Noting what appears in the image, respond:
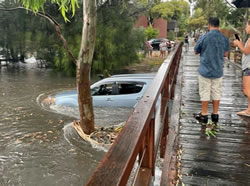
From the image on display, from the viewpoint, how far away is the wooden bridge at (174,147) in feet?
4.26

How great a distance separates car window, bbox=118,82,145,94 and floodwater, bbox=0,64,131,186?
2.27 feet

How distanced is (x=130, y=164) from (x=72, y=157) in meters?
6.73

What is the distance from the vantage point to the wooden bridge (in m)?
1.30

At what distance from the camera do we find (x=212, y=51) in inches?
166

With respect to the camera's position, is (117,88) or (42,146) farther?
(117,88)

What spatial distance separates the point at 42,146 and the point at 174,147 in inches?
227

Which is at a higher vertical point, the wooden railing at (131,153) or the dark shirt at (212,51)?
the dark shirt at (212,51)

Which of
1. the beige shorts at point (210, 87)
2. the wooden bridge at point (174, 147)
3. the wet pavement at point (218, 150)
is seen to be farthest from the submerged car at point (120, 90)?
the beige shorts at point (210, 87)

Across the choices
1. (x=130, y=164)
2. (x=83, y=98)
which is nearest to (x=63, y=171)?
(x=83, y=98)

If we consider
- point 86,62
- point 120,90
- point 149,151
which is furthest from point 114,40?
point 149,151

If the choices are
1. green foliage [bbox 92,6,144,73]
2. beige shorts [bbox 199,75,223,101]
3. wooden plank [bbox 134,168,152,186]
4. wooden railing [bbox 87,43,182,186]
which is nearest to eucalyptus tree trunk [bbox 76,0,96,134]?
beige shorts [bbox 199,75,223,101]

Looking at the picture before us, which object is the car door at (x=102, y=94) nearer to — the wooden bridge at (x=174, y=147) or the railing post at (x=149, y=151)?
the wooden bridge at (x=174, y=147)

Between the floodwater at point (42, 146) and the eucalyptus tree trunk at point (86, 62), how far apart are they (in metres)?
0.72

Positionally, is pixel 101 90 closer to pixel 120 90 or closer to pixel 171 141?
pixel 120 90
